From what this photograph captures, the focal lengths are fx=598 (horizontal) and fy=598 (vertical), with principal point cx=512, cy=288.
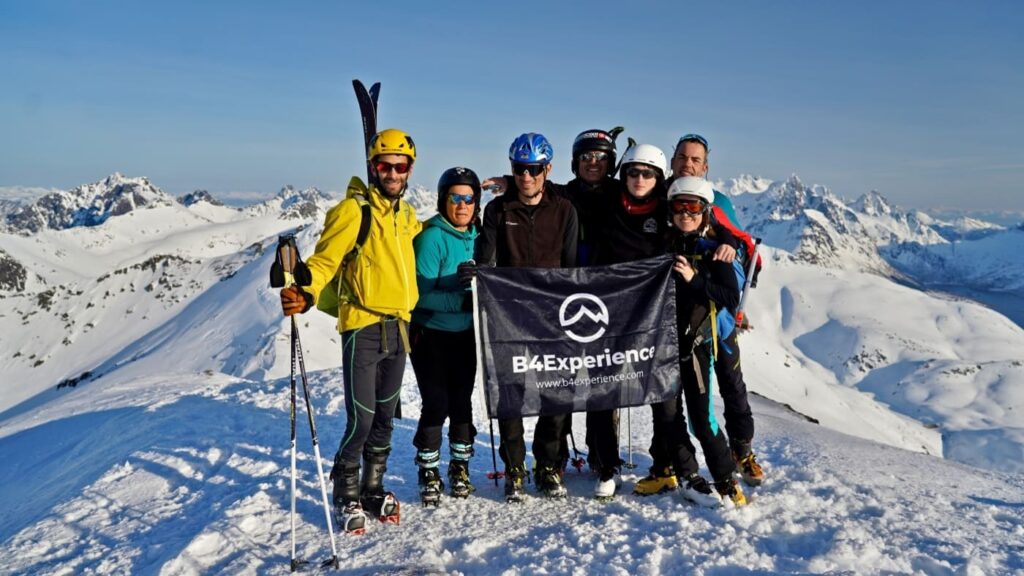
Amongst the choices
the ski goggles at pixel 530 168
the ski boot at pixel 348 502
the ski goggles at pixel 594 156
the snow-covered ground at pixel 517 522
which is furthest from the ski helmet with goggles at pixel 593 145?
the ski boot at pixel 348 502

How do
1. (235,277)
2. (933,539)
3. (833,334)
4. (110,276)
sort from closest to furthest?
(933,539)
(235,277)
(110,276)
(833,334)

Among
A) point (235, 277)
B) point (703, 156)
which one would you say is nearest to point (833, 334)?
point (235, 277)

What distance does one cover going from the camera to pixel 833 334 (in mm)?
191750

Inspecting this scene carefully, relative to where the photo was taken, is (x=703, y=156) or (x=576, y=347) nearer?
(x=576, y=347)

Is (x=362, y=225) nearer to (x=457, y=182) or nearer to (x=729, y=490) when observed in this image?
(x=457, y=182)

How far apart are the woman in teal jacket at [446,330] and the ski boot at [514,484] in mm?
512

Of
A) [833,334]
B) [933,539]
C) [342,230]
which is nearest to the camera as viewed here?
[933,539]

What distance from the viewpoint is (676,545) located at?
5.79m

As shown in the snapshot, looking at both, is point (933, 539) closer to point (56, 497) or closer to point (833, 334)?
point (56, 497)

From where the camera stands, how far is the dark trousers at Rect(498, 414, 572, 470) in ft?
23.8

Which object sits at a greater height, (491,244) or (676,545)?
(491,244)

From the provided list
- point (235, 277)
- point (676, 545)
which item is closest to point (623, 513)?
point (676, 545)

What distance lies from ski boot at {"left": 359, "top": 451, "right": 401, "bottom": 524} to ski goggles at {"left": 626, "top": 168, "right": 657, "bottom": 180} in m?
4.35

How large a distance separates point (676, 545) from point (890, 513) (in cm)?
247
